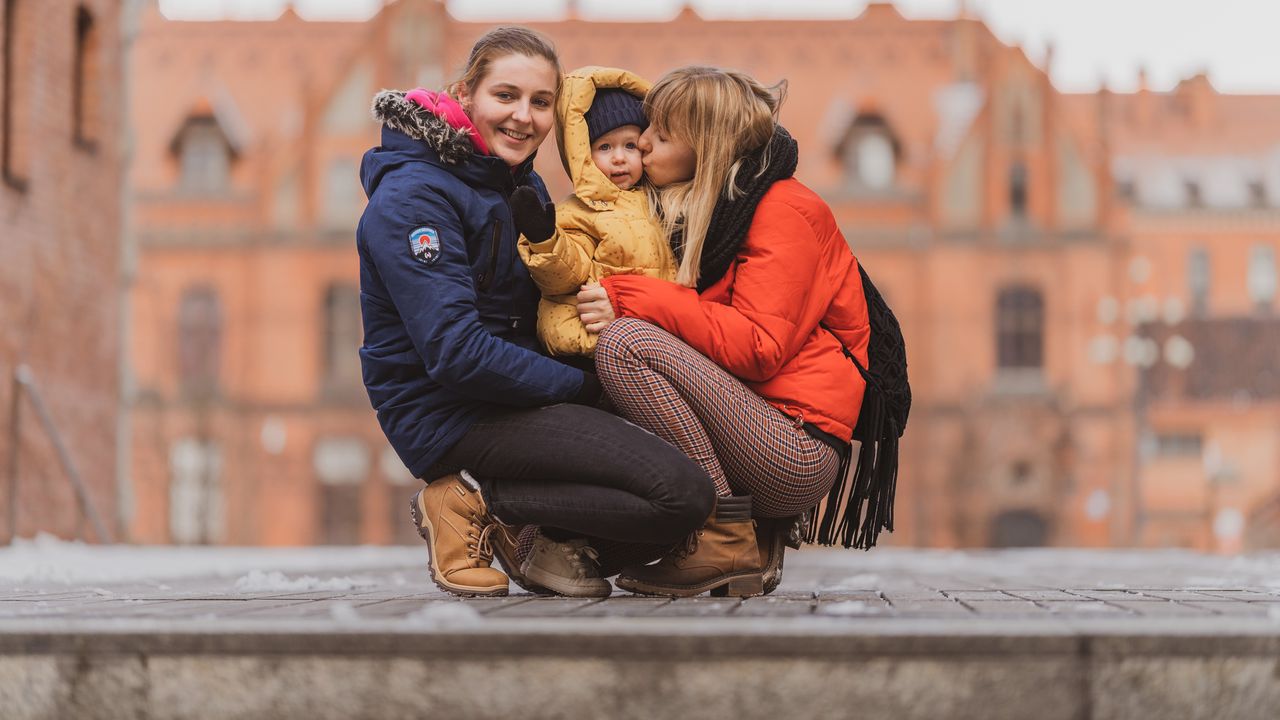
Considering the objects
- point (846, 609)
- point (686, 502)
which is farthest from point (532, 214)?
point (846, 609)

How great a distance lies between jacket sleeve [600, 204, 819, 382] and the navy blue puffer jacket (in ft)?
0.92

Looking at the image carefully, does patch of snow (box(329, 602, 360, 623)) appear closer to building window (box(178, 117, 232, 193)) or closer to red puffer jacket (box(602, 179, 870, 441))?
red puffer jacket (box(602, 179, 870, 441))

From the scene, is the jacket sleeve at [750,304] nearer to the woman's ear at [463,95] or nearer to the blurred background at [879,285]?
the woman's ear at [463,95]

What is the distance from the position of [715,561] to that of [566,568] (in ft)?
1.39

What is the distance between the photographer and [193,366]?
36375 mm

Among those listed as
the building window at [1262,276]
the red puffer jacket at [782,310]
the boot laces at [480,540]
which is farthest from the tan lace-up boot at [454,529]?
the building window at [1262,276]

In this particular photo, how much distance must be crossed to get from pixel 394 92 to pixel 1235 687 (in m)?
2.75

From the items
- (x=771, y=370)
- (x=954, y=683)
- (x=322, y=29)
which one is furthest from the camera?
(x=322, y=29)

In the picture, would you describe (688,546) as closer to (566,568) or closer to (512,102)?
(566,568)

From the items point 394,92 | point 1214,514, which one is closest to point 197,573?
point 394,92

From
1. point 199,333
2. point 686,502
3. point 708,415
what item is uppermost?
point 199,333

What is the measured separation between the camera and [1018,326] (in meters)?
36.0

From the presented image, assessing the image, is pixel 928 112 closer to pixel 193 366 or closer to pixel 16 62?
pixel 193 366

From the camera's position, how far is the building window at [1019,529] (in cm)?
3534
